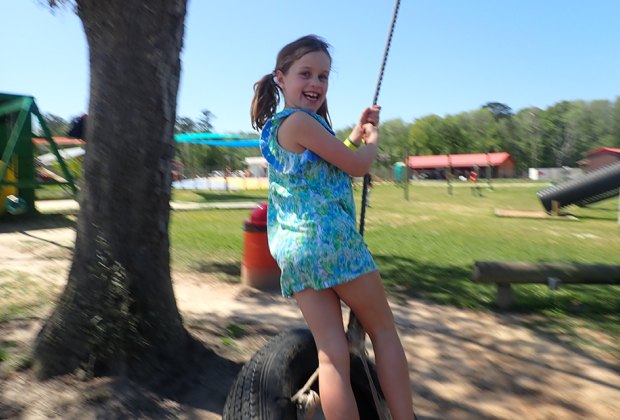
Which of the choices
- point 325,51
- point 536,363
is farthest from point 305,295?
point 536,363

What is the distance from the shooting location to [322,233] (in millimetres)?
1740

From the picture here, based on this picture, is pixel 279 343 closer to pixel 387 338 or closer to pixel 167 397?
pixel 387 338

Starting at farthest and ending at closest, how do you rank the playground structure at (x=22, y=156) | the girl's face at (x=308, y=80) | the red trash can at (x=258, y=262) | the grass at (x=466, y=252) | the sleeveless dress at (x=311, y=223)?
1. the playground structure at (x=22, y=156)
2. the red trash can at (x=258, y=262)
3. the grass at (x=466, y=252)
4. the girl's face at (x=308, y=80)
5. the sleeveless dress at (x=311, y=223)

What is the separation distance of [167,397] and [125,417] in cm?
26

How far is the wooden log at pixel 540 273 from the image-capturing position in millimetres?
4812

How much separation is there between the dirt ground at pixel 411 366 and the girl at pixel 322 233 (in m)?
1.11

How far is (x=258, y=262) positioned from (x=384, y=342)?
3.70 meters

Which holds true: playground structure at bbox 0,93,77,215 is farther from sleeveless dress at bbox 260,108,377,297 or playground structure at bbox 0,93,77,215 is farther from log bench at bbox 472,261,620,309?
sleeveless dress at bbox 260,108,377,297

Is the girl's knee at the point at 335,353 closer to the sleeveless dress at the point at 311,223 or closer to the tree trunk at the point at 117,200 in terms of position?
the sleeveless dress at the point at 311,223

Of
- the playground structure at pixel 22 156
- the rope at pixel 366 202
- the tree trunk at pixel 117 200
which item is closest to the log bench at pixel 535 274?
the rope at pixel 366 202

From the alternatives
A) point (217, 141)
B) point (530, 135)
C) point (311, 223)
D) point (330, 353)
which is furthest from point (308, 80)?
point (530, 135)

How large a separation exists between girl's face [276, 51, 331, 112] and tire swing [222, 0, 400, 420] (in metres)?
0.33

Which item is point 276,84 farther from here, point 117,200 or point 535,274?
point 535,274

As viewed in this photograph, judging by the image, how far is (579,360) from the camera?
367cm
